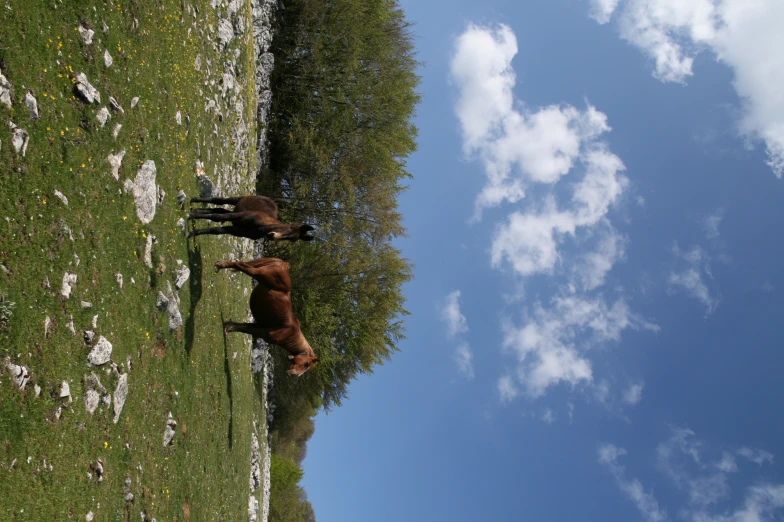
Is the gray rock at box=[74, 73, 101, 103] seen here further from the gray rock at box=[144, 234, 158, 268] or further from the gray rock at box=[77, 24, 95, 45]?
the gray rock at box=[144, 234, 158, 268]

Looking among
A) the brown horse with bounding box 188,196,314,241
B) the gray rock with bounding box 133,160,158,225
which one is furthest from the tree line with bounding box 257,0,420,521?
the gray rock with bounding box 133,160,158,225

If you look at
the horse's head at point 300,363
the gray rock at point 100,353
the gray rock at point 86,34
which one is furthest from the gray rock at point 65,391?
the horse's head at point 300,363

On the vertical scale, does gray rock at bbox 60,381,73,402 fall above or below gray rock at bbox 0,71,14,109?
below

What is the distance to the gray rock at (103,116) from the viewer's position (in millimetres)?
7345

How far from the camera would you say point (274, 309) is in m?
12.6

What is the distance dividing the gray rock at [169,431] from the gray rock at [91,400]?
2.71 meters

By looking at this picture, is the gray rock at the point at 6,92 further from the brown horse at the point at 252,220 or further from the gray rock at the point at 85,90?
the brown horse at the point at 252,220

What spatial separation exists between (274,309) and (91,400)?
6.25 metres

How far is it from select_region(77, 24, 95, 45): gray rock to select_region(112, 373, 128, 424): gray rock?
480cm

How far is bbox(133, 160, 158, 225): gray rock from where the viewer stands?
8500 mm

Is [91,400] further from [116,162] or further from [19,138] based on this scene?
[116,162]

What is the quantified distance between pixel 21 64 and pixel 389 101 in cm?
2467

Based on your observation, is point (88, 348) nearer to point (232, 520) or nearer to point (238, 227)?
point (238, 227)

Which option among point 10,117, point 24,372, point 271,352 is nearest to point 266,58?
point 271,352
